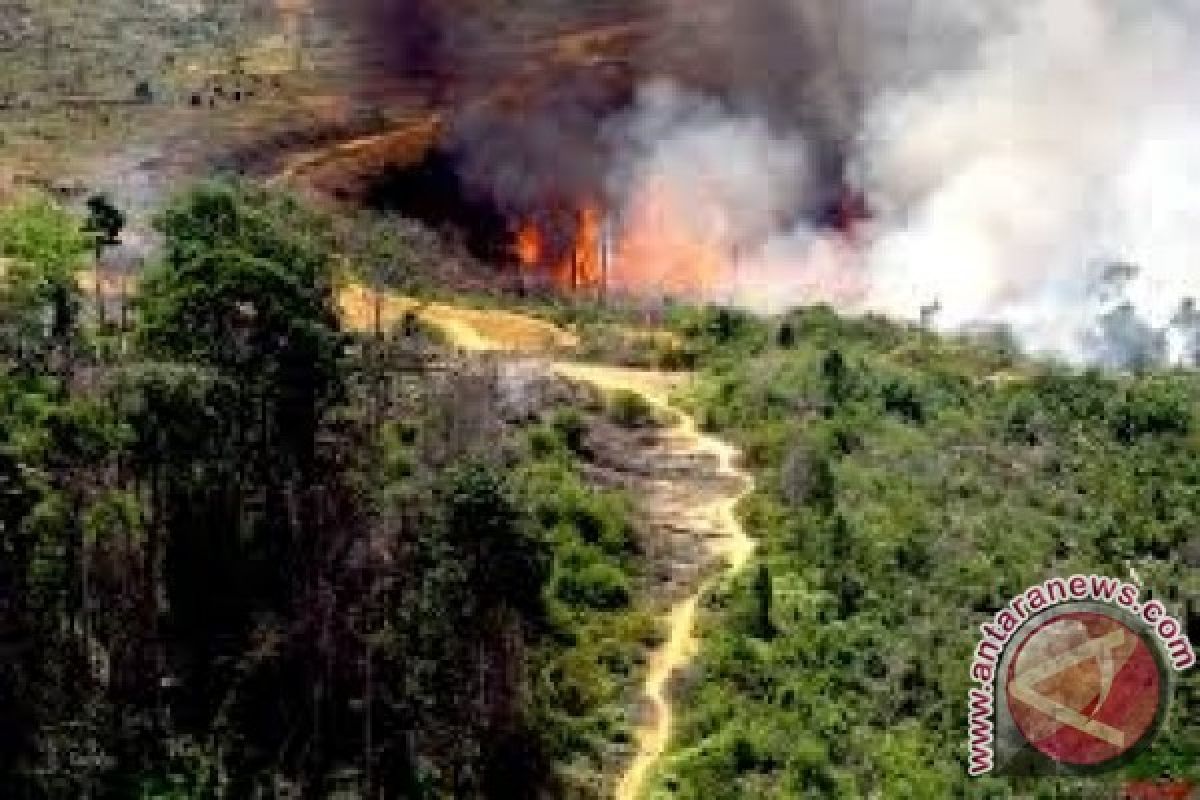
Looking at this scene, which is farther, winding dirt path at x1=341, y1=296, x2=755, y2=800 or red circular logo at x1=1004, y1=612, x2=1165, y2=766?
winding dirt path at x1=341, y1=296, x2=755, y2=800

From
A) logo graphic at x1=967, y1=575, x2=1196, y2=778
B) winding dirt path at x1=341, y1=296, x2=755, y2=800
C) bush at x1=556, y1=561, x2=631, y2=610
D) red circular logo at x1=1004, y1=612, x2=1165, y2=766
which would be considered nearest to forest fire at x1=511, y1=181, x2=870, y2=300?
winding dirt path at x1=341, y1=296, x2=755, y2=800

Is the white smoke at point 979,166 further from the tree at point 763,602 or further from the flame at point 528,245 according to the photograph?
the tree at point 763,602

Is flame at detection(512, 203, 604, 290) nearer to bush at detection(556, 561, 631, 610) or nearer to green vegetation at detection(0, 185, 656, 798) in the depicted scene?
bush at detection(556, 561, 631, 610)

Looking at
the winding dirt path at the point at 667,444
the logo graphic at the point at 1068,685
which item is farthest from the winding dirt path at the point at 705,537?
the logo graphic at the point at 1068,685

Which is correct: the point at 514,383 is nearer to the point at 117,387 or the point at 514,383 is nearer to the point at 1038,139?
the point at 117,387

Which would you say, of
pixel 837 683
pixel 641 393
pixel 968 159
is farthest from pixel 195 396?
pixel 968 159

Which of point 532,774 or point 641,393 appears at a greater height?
point 641,393
